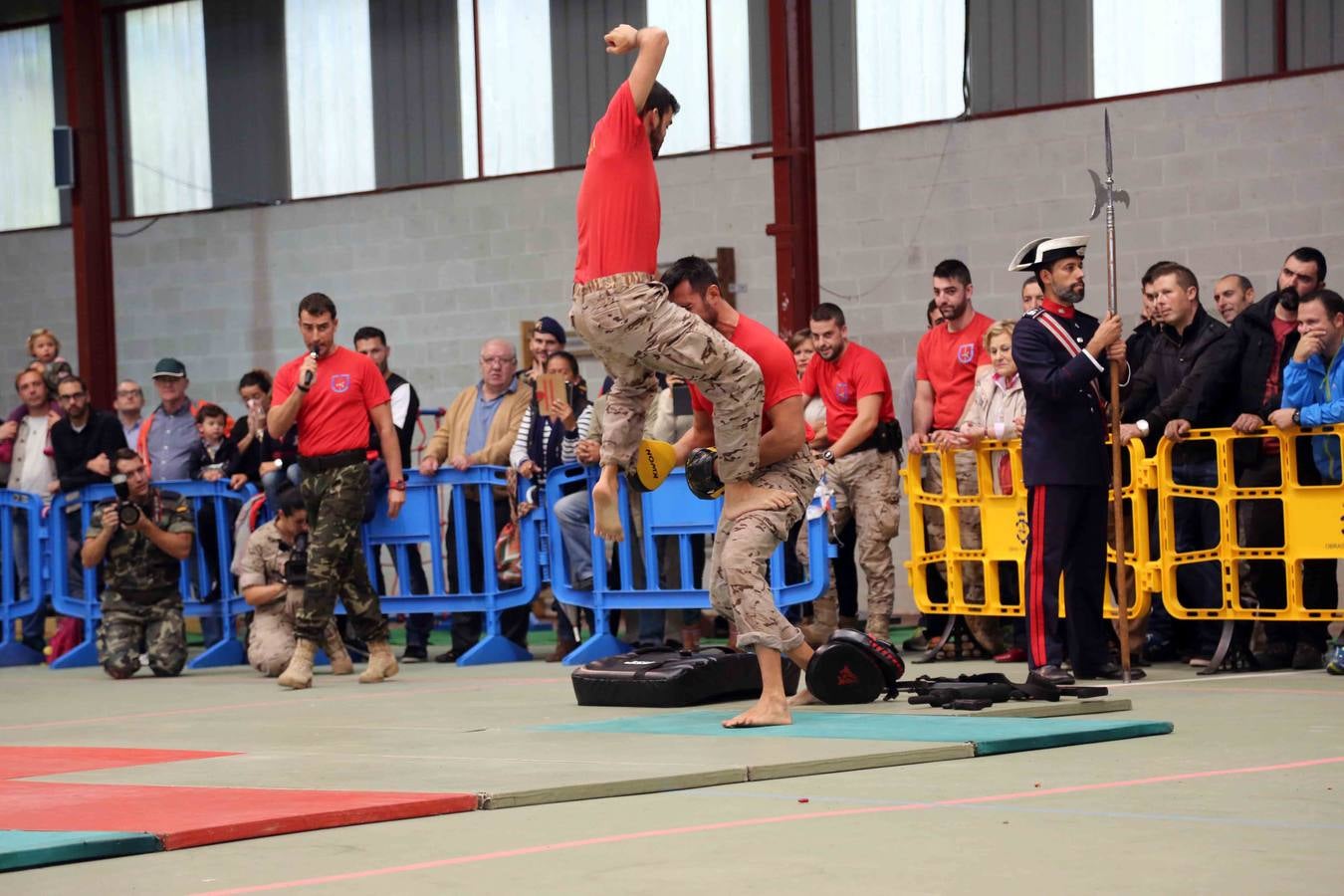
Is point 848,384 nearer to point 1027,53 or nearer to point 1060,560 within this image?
point 1060,560

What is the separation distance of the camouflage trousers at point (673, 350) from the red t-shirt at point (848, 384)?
3661mm

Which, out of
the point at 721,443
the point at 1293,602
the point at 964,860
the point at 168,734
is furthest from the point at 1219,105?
the point at 964,860

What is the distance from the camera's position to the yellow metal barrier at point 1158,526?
344 inches

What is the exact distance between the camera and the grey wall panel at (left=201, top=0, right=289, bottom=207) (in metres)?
17.2

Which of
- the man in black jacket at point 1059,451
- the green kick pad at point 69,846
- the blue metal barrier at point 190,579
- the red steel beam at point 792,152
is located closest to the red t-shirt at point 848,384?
the red steel beam at point 792,152

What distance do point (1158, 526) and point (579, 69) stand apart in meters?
8.03

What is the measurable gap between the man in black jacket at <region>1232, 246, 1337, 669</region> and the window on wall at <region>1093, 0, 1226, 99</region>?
4155mm

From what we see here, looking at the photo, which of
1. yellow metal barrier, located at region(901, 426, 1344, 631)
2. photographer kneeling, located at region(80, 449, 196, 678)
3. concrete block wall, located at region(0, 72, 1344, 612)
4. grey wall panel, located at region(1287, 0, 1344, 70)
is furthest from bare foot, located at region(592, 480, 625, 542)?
grey wall panel, located at region(1287, 0, 1344, 70)

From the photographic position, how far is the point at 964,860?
13.2ft

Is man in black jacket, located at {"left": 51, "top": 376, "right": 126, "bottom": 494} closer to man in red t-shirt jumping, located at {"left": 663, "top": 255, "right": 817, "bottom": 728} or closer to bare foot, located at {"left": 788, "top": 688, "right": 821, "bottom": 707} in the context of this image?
bare foot, located at {"left": 788, "top": 688, "right": 821, "bottom": 707}

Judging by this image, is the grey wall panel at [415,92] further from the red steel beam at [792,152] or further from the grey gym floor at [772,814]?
the grey gym floor at [772,814]

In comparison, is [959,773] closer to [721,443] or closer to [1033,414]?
[721,443]

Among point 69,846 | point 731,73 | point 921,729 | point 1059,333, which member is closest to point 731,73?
point 731,73

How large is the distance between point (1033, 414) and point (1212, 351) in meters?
1.53
